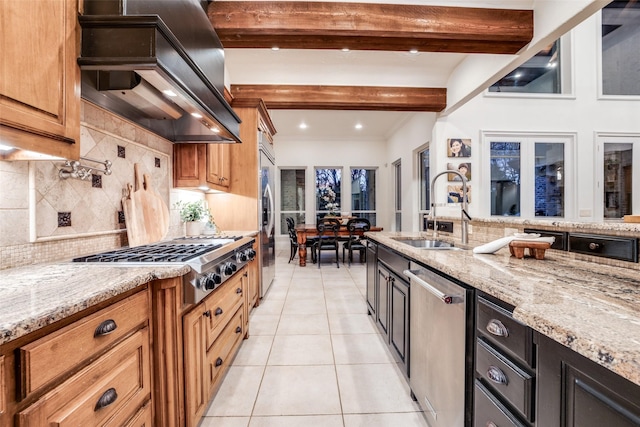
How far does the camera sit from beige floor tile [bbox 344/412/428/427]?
1495 millimetres

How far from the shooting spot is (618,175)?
171 inches

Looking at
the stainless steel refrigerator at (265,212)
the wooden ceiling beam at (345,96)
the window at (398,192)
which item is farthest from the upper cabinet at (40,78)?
the window at (398,192)

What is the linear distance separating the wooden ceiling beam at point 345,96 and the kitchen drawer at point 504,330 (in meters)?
3.42

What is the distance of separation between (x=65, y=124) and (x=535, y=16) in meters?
3.32

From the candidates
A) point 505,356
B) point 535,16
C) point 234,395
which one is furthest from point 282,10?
point 234,395

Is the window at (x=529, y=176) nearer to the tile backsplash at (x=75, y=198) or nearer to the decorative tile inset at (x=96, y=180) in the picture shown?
the tile backsplash at (x=75, y=198)

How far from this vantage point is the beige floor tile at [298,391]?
1594mm

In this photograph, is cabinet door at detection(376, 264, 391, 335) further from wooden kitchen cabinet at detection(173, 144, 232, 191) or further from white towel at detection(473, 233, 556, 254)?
wooden kitchen cabinet at detection(173, 144, 232, 191)

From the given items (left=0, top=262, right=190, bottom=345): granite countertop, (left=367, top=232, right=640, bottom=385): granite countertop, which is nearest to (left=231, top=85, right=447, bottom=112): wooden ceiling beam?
(left=367, top=232, right=640, bottom=385): granite countertop

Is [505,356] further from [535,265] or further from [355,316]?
[355,316]

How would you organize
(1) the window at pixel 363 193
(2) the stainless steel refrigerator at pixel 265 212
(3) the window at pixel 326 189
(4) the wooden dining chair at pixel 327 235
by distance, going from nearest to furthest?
(2) the stainless steel refrigerator at pixel 265 212 → (4) the wooden dining chair at pixel 327 235 → (3) the window at pixel 326 189 → (1) the window at pixel 363 193

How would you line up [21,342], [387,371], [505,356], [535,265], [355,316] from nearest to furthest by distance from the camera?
[21,342], [505,356], [535,265], [387,371], [355,316]

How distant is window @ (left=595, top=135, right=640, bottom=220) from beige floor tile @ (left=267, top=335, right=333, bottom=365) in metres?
4.91

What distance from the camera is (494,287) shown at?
2.96ft
